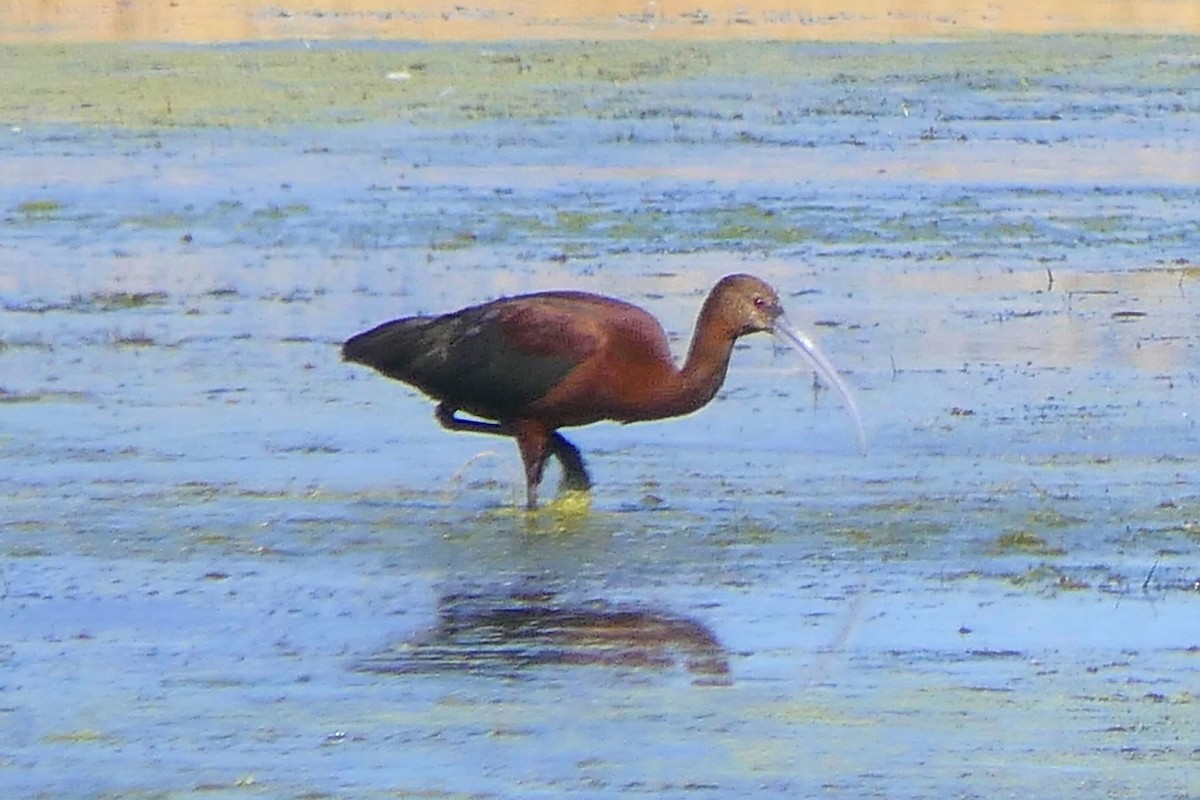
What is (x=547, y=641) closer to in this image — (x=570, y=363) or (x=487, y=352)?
(x=570, y=363)

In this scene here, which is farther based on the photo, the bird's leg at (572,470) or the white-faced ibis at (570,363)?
the bird's leg at (572,470)

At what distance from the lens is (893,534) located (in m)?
8.53

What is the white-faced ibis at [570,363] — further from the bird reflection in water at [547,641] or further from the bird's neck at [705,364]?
the bird reflection in water at [547,641]

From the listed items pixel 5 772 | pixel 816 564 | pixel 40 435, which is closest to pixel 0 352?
pixel 40 435

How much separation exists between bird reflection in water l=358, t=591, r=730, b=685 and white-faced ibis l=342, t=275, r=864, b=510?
1.24m

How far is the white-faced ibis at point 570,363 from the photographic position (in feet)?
29.3

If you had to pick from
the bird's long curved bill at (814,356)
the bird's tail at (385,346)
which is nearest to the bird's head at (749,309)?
the bird's long curved bill at (814,356)

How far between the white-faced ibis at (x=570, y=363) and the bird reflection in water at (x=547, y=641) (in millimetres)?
1243

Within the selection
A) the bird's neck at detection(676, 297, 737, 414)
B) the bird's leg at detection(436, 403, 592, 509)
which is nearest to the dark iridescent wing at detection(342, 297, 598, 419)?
the bird's leg at detection(436, 403, 592, 509)

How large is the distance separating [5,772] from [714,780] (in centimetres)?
138

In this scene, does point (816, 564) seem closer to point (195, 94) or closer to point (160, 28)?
point (195, 94)

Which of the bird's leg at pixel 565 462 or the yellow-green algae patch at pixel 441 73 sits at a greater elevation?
the yellow-green algae patch at pixel 441 73

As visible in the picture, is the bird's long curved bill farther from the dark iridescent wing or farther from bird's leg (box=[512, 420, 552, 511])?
bird's leg (box=[512, 420, 552, 511])

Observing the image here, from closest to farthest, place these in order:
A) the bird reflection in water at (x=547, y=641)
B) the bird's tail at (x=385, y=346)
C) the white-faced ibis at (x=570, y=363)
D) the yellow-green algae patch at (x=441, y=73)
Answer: the bird reflection in water at (x=547, y=641) < the white-faced ibis at (x=570, y=363) < the bird's tail at (x=385, y=346) < the yellow-green algae patch at (x=441, y=73)
